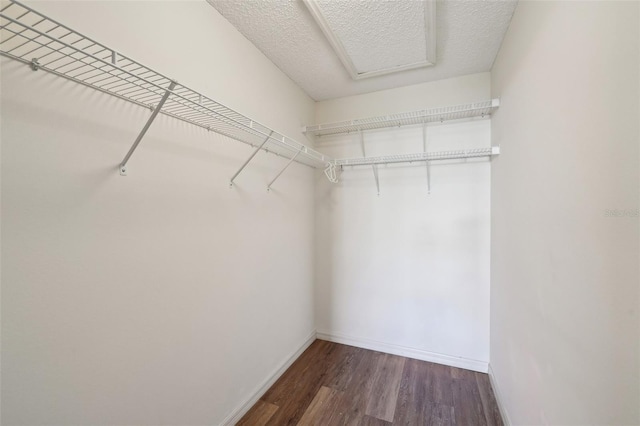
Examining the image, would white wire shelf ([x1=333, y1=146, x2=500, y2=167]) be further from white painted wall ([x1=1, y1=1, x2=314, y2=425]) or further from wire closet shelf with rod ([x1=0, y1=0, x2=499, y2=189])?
white painted wall ([x1=1, y1=1, x2=314, y2=425])

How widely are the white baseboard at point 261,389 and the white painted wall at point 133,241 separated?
0.16 ft

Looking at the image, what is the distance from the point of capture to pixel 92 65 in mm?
721

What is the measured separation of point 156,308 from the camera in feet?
3.84

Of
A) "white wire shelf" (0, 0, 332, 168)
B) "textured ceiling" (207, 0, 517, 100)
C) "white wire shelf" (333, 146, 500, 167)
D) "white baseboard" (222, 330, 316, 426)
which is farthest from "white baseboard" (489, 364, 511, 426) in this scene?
"textured ceiling" (207, 0, 517, 100)

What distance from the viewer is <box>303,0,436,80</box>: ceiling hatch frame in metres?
1.43

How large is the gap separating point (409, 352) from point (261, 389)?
1.37 metres

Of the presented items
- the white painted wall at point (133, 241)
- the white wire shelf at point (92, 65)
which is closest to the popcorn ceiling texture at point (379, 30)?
the white painted wall at point (133, 241)

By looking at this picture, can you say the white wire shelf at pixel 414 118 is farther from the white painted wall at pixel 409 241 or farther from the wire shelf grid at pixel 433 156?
the wire shelf grid at pixel 433 156

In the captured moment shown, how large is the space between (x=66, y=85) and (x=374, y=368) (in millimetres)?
2626

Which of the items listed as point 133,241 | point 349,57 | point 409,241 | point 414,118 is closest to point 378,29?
point 349,57

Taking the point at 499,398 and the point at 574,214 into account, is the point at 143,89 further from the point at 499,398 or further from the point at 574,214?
the point at 499,398

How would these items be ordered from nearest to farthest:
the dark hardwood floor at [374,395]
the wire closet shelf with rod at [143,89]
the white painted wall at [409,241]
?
the wire closet shelf with rod at [143,89] < the dark hardwood floor at [374,395] < the white painted wall at [409,241]

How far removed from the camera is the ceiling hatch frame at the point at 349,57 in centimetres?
143

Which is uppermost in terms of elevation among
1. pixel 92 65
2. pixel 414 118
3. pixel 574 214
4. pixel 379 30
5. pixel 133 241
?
pixel 379 30
